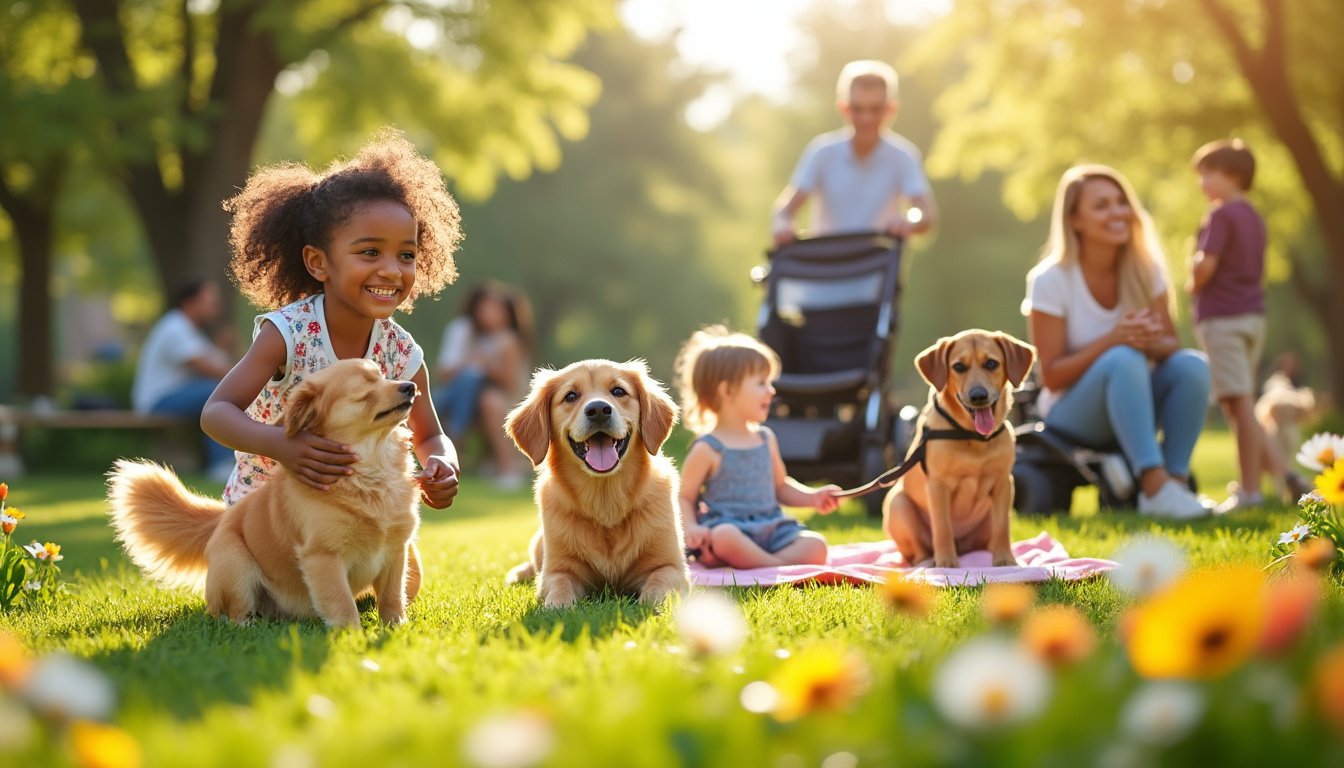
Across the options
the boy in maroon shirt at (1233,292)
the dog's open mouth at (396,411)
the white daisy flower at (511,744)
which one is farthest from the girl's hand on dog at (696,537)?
the boy in maroon shirt at (1233,292)

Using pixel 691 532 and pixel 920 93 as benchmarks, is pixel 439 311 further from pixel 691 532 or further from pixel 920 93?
pixel 691 532

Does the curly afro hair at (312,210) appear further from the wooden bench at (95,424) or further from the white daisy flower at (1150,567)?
the wooden bench at (95,424)

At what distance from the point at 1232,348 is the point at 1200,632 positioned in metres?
6.97

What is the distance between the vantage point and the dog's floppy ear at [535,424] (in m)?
4.69

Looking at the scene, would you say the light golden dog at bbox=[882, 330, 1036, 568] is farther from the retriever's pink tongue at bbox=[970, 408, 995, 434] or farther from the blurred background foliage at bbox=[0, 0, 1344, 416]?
the blurred background foliage at bbox=[0, 0, 1344, 416]

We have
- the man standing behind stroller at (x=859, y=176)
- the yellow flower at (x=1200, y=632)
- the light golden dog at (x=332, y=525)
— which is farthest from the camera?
the man standing behind stroller at (x=859, y=176)

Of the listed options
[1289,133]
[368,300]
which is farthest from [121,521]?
[1289,133]

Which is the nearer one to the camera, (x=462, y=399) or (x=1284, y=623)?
(x=1284, y=623)

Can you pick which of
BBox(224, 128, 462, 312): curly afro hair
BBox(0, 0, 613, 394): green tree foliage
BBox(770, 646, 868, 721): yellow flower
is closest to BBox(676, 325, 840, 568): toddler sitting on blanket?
BBox(224, 128, 462, 312): curly afro hair

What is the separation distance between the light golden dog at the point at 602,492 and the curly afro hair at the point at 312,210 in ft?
2.75

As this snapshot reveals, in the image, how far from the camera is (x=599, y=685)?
266 centimetres

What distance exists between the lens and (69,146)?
47.3ft

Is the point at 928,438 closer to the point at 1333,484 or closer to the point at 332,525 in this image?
the point at 1333,484

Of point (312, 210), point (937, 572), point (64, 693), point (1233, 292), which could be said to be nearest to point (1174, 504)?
point (1233, 292)
